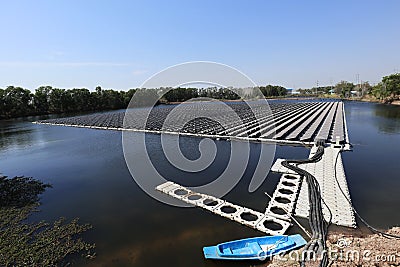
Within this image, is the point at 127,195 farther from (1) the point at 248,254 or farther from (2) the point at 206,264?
(1) the point at 248,254

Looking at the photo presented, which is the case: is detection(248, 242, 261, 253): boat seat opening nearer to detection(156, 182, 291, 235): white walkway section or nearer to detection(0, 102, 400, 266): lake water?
detection(0, 102, 400, 266): lake water

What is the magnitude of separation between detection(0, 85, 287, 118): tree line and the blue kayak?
25651 mm

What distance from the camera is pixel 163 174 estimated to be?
888cm

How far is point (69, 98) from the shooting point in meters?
46.9

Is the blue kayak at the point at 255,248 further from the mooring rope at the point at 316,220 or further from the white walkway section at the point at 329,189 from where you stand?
the white walkway section at the point at 329,189

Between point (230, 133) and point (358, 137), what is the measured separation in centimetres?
757

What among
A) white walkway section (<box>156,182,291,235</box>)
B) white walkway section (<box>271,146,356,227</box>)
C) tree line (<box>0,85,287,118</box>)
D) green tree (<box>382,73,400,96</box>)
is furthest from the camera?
tree line (<box>0,85,287,118</box>)

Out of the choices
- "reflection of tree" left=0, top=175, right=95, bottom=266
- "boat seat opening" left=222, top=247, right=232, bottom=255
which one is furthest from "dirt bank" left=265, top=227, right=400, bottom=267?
"reflection of tree" left=0, top=175, right=95, bottom=266

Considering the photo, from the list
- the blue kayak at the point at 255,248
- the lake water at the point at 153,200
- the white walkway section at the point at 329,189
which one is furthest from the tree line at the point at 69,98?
the blue kayak at the point at 255,248

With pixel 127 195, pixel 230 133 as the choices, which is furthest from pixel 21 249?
pixel 230 133

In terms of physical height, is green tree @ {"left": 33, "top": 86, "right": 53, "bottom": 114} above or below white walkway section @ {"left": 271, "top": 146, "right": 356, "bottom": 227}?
above

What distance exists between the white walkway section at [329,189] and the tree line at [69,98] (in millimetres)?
21374

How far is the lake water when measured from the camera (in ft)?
16.0

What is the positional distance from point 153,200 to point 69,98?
4830 centimetres
